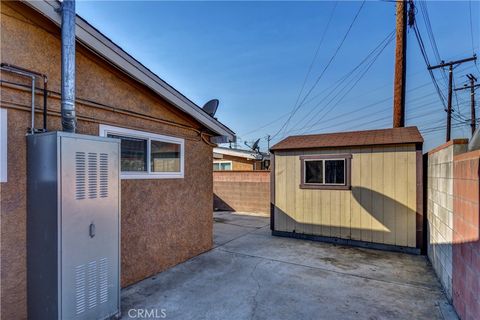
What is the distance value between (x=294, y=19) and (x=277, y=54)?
3390mm

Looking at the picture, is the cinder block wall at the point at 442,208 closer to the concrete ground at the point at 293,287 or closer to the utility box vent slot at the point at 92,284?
the concrete ground at the point at 293,287

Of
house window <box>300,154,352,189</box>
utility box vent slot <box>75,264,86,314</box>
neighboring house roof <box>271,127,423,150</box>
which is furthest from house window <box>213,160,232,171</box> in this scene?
utility box vent slot <box>75,264,86,314</box>

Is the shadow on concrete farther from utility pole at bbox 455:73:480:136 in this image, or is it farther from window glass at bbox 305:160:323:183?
utility pole at bbox 455:73:480:136

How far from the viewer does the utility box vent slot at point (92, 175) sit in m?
2.79

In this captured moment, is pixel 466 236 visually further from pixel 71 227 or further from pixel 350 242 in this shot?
pixel 71 227

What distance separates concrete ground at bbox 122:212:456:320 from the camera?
10.7 ft

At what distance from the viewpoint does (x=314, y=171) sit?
6.86 meters

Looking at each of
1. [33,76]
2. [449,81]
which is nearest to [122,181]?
[33,76]

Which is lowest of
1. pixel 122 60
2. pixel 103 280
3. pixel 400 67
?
pixel 103 280

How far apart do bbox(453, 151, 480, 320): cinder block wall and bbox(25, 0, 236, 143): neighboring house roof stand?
4.05 metres

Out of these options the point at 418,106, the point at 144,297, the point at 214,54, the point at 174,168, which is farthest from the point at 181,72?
the point at 418,106

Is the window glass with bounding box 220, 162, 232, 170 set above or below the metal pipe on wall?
below

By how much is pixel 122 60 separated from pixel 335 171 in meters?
5.22

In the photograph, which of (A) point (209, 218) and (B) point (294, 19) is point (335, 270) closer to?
(A) point (209, 218)
